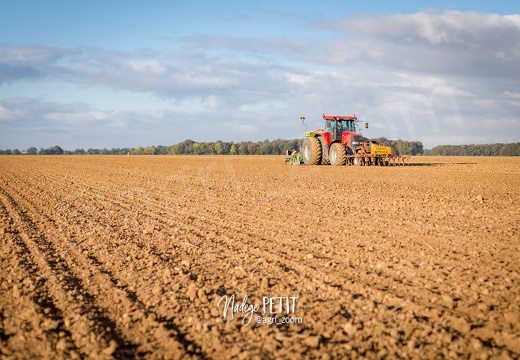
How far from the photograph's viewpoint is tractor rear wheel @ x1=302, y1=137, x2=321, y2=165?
23.0 metres

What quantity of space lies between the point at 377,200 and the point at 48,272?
6.91 meters

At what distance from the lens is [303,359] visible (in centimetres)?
278

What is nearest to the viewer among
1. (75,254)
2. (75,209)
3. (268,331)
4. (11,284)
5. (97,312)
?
(268,331)

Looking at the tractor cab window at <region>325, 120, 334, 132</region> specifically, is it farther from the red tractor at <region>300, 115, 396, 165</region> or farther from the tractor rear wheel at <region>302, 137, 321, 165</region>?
the tractor rear wheel at <region>302, 137, 321, 165</region>

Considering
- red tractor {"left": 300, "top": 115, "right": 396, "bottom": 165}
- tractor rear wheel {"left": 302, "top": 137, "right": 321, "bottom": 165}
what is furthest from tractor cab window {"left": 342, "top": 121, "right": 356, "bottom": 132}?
tractor rear wheel {"left": 302, "top": 137, "right": 321, "bottom": 165}

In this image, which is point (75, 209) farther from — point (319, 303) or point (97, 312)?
point (319, 303)

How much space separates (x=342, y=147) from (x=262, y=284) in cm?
1853

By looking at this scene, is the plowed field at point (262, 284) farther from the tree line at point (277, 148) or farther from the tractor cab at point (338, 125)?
the tree line at point (277, 148)

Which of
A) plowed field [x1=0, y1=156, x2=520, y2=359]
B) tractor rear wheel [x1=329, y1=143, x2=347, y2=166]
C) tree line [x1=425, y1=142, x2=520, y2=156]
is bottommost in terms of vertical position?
plowed field [x1=0, y1=156, x2=520, y2=359]

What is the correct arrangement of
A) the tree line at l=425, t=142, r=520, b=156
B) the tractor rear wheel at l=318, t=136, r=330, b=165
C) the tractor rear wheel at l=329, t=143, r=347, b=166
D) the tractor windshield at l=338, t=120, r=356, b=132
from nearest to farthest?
the tractor rear wheel at l=329, t=143, r=347, b=166 < the tractor windshield at l=338, t=120, r=356, b=132 < the tractor rear wheel at l=318, t=136, r=330, b=165 < the tree line at l=425, t=142, r=520, b=156

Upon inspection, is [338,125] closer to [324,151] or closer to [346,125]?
[346,125]

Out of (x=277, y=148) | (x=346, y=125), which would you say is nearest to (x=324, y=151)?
(x=346, y=125)

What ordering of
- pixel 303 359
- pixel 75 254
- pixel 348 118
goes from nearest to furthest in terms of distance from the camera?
pixel 303 359 → pixel 75 254 → pixel 348 118

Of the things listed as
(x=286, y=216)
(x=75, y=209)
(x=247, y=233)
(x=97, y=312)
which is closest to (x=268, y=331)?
(x=97, y=312)
